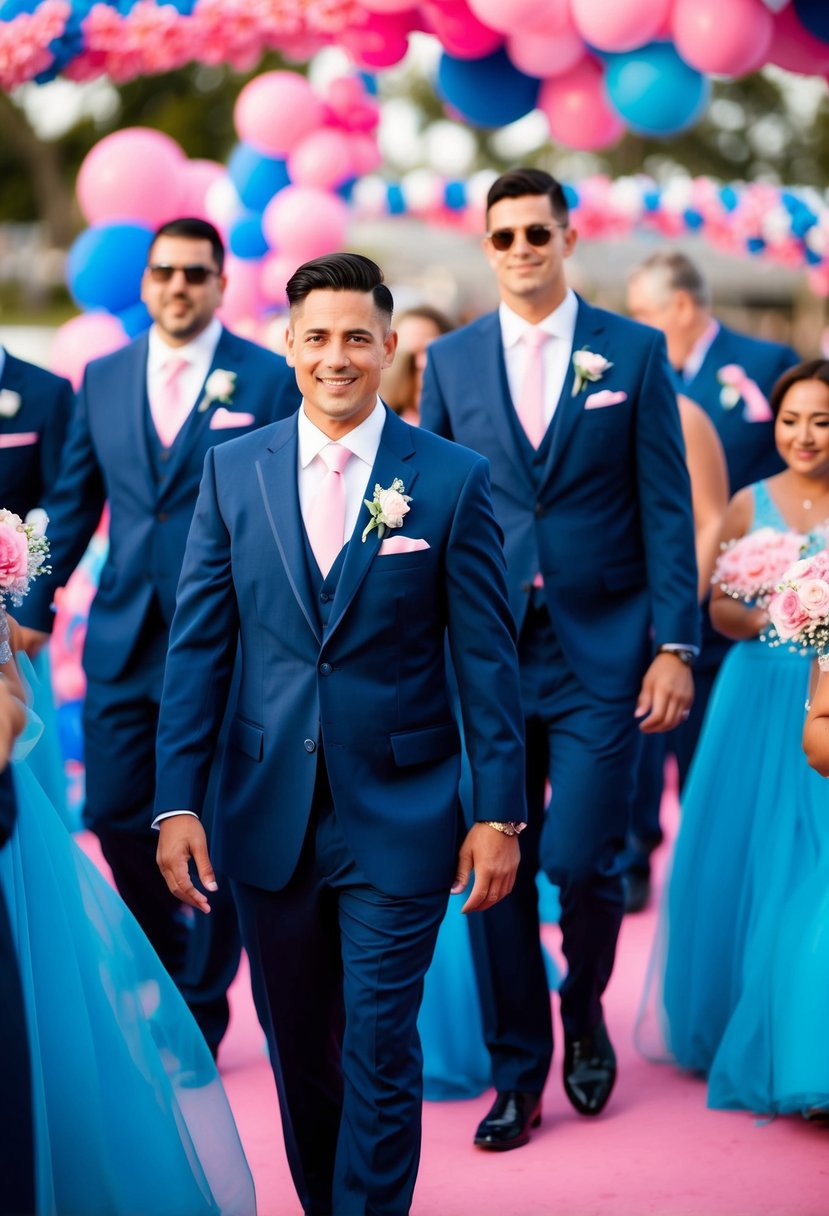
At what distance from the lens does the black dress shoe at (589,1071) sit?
474cm

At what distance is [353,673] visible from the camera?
3547mm

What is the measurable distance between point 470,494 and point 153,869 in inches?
77.3

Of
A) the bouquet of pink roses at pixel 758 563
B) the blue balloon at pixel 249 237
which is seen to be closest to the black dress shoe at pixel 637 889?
the bouquet of pink roses at pixel 758 563

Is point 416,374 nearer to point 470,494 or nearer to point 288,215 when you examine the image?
point 288,215

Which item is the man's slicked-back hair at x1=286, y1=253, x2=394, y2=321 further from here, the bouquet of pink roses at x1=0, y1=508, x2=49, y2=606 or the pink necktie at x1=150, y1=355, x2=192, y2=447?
the pink necktie at x1=150, y1=355, x2=192, y2=447

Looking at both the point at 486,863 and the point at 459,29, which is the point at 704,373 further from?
the point at 486,863

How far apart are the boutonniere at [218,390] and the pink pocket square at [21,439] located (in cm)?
68

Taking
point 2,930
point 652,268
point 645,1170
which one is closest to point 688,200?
point 652,268

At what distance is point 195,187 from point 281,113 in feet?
2.45

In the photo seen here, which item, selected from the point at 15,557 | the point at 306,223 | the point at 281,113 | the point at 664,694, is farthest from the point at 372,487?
the point at 281,113

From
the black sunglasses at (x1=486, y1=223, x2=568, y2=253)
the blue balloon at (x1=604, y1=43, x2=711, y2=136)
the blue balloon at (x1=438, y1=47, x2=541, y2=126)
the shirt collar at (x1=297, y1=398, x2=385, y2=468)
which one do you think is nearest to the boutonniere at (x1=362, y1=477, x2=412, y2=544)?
the shirt collar at (x1=297, y1=398, x2=385, y2=468)

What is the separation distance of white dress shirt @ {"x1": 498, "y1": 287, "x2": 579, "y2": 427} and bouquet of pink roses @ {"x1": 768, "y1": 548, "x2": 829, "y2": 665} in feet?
2.88

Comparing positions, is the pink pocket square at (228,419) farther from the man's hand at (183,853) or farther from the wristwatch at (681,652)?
the man's hand at (183,853)

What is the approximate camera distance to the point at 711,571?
19.9 ft
